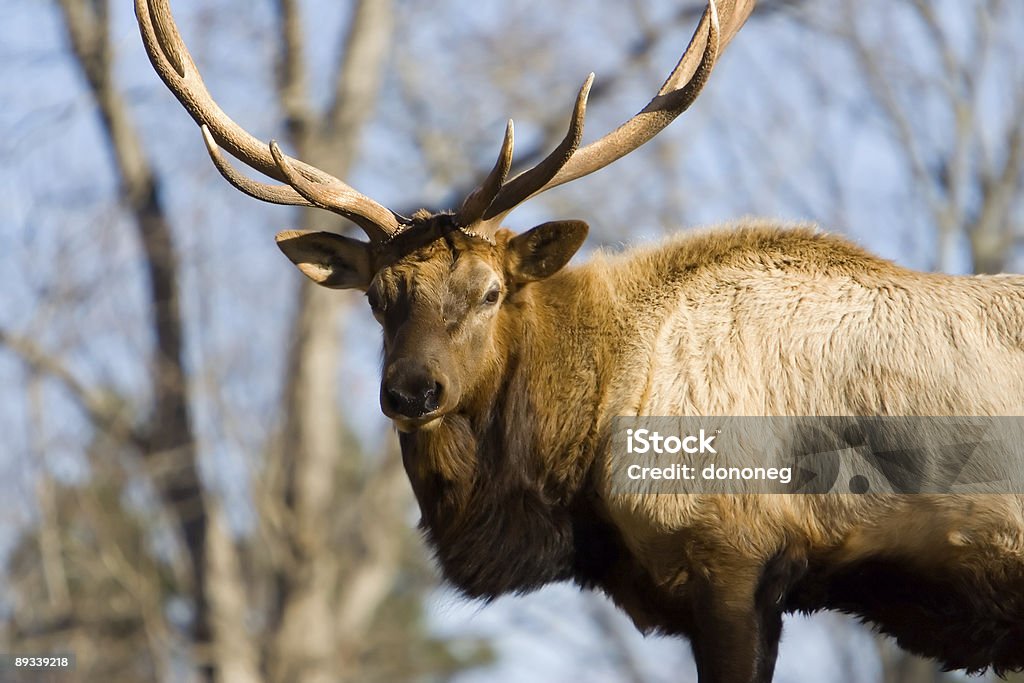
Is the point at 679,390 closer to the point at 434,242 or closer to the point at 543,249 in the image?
the point at 543,249

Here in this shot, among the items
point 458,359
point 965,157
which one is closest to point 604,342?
point 458,359

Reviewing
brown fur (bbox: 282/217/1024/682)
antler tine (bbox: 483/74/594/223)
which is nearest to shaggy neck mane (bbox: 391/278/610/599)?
brown fur (bbox: 282/217/1024/682)

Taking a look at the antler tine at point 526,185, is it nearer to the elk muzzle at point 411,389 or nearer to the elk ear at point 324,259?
the elk ear at point 324,259

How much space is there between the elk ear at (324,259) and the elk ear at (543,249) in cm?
86

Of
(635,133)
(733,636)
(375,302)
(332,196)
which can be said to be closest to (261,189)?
(332,196)

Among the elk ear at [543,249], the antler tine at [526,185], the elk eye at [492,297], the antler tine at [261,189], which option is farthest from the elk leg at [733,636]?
the antler tine at [261,189]

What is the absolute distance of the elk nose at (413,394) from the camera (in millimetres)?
6215

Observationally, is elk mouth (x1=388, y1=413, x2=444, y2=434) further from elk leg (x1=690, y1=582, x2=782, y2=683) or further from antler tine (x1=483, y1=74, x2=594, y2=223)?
elk leg (x1=690, y1=582, x2=782, y2=683)

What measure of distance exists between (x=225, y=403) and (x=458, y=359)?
11386 millimetres

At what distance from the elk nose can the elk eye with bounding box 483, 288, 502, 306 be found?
1.99ft

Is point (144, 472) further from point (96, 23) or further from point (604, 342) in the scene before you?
point (604, 342)

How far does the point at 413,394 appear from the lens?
6.23m

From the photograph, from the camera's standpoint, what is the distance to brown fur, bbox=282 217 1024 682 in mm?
5980

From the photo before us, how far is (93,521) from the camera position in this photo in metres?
17.4
